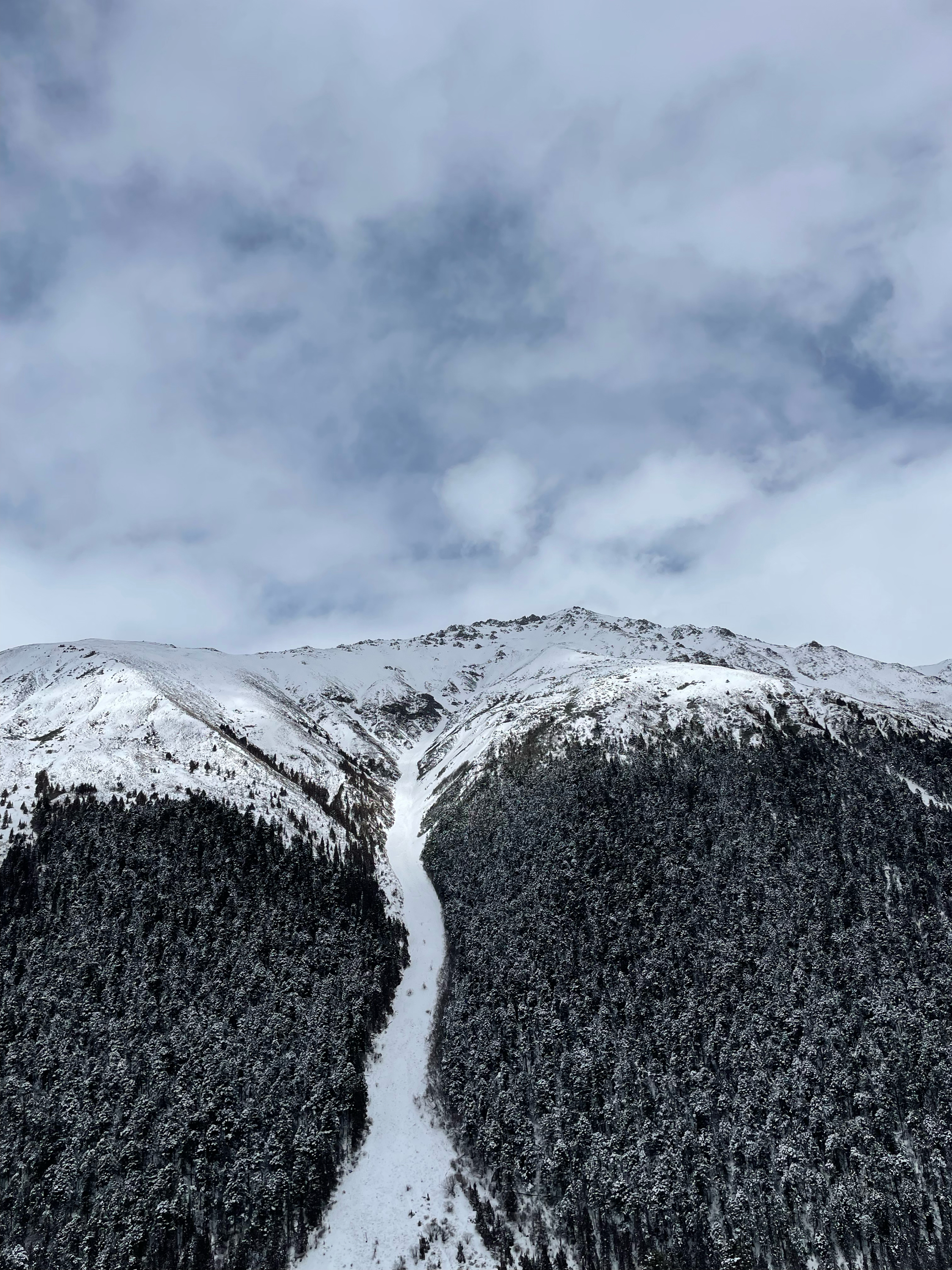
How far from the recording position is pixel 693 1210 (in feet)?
132

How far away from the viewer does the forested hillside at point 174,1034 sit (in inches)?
1528

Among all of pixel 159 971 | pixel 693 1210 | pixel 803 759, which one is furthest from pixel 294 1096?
pixel 803 759

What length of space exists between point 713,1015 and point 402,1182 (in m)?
31.8

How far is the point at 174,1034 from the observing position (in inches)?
2023

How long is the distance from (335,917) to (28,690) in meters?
140

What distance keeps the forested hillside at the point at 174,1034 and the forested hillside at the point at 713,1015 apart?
12790mm

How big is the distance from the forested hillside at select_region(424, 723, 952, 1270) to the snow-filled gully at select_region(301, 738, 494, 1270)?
253cm

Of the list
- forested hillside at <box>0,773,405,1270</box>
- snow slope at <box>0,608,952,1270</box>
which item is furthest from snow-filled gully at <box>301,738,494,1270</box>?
forested hillside at <box>0,773,405,1270</box>

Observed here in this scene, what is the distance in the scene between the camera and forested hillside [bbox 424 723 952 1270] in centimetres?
4097

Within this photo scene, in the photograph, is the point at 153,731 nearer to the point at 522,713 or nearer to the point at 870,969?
the point at 522,713

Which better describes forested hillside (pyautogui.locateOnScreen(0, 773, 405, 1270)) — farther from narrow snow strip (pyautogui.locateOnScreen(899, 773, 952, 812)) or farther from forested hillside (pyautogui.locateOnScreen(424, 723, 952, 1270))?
narrow snow strip (pyautogui.locateOnScreen(899, 773, 952, 812))

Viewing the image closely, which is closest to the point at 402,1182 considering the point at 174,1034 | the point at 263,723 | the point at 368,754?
the point at 174,1034

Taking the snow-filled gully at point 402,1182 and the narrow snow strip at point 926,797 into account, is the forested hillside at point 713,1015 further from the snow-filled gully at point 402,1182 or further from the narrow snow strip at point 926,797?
the snow-filled gully at point 402,1182

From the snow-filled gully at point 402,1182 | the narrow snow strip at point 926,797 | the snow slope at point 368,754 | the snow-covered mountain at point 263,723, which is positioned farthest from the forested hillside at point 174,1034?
the narrow snow strip at point 926,797
